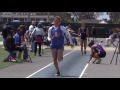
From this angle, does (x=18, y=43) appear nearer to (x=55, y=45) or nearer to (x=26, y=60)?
(x=26, y=60)

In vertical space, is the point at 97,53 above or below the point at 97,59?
above

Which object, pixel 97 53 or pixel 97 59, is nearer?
pixel 97 53
